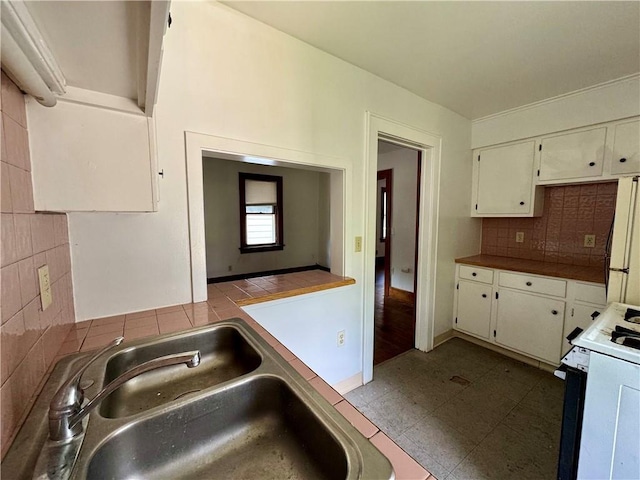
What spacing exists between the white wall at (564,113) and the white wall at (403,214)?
1.13 m

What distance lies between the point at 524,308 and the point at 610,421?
1591 mm

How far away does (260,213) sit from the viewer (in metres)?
4.97

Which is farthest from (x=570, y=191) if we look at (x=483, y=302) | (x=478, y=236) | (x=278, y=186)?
(x=278, y=186)

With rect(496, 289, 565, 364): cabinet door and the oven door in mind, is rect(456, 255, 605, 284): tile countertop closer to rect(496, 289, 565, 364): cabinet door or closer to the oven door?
rect(496, 289, 565, 364): cabinet door

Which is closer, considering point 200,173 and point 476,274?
point 200,173

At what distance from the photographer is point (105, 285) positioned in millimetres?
1165

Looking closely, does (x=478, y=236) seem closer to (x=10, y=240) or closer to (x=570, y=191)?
(x=570, y=191)

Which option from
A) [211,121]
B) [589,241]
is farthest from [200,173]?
[589,241]

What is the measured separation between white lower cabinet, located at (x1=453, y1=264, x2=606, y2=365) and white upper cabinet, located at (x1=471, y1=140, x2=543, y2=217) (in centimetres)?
67

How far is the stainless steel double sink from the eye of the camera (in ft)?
1.68

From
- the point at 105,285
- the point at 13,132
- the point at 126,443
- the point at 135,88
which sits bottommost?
the point at 126,443

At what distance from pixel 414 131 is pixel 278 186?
10.4ft

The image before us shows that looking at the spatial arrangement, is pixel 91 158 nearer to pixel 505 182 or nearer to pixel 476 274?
pixel 476 274

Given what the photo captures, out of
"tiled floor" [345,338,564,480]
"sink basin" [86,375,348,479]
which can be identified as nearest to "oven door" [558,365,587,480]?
"tiled floor" [345,338,564,480]
